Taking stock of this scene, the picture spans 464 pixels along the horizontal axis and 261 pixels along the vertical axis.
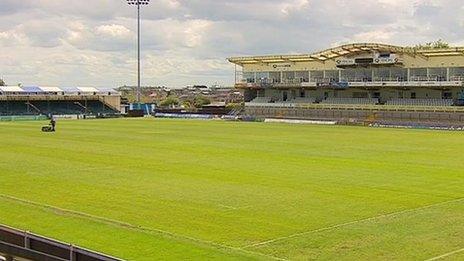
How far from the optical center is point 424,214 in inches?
874

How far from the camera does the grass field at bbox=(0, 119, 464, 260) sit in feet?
58.6

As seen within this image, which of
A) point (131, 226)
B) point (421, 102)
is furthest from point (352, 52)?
point (131, 226)

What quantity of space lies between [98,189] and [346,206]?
387 inches

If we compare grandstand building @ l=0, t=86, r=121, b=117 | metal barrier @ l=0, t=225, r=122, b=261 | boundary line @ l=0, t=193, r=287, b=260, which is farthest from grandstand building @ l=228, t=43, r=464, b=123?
metal barrier @ l=0, t=225, r=122, b=261

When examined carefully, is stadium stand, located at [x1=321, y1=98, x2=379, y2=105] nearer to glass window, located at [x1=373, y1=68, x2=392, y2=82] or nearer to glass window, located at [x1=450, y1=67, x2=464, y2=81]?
glass window, located at [x1=373, y1=68, x2=392, y2=82]

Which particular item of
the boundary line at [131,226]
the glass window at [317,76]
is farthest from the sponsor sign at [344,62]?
the boundary line at [131,226]

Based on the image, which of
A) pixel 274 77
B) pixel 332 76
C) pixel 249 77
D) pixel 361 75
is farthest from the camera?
pixel 249 77

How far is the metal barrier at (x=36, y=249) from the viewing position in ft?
41.7

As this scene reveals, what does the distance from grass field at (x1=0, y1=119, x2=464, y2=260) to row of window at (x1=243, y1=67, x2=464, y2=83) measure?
4185cm

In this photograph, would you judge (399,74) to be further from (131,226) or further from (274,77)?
(131,226)

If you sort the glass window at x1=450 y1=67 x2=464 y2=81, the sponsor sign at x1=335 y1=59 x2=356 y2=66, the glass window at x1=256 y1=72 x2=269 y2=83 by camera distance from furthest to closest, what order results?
the glass window at x1=256 y1=72 x2=269 y2=83 < the sponsor sign at x1=335 y1=59 x2=356 y2=66 < the glass window at x1=450 y1=67 x2=464 y2=81

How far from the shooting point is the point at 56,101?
121m

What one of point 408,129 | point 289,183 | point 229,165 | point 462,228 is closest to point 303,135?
point 408,129

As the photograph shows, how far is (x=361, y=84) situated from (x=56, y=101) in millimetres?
54581
